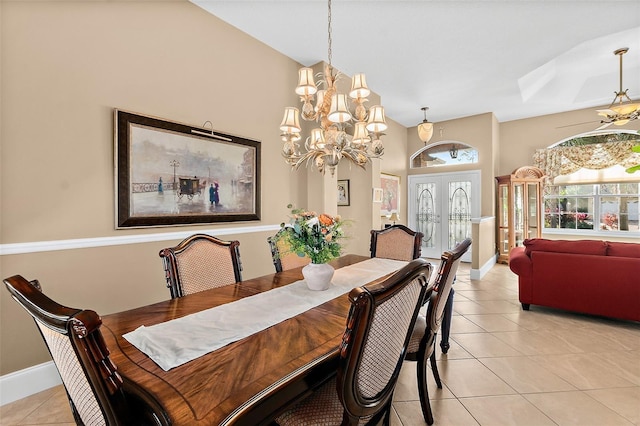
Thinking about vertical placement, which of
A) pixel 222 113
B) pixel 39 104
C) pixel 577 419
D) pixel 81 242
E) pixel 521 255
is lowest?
pixel 577 419

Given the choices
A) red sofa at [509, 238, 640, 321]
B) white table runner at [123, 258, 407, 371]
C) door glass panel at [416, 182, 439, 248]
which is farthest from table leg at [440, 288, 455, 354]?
door glass panel at [416, 182, 439, 248]

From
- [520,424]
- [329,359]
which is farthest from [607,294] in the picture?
[329,359]

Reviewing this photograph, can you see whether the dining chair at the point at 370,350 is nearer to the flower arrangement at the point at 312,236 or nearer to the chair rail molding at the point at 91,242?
the flower arrangement at the point at 312,236

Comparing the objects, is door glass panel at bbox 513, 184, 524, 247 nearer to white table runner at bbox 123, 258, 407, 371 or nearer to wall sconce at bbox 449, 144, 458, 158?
wall sconce at bbox 449, 144, 458, 158

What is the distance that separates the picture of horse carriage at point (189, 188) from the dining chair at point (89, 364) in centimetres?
183

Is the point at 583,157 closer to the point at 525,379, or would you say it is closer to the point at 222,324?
the point at 525,379

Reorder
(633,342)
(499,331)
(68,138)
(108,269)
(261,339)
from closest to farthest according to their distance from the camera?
1. (261,339)
2. (68,138)
3. (108,269)
4. (633,342)
5. (499,331)

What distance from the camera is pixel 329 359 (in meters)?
1.04

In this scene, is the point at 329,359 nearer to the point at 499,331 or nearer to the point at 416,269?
the point at 416,269

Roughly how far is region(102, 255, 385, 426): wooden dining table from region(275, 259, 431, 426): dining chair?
11 cm

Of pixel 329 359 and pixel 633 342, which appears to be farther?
pixel 633 342

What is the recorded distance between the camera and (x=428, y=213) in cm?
662

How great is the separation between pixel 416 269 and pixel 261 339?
66 cm

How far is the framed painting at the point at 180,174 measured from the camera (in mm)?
2283
